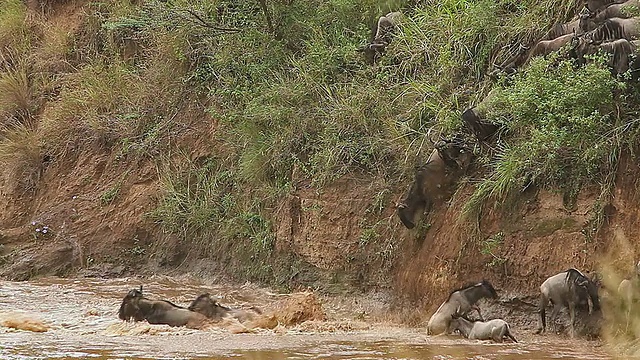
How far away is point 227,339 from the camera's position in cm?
845

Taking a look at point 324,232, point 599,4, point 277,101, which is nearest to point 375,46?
point 277,101

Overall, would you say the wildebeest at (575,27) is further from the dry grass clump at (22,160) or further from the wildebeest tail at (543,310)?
the dry grass clump at (22,160)

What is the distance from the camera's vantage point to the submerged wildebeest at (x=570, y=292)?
8148 mm

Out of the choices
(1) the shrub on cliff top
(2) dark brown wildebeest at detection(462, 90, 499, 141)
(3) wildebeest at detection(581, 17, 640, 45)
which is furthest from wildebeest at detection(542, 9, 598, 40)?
(2) dark brown wildebeest at detection(462, 90, 499, 141)

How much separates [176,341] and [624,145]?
182 inches

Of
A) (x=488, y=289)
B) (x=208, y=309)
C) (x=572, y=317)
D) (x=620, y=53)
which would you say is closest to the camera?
(x=572, y=317)

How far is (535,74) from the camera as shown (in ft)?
30.9

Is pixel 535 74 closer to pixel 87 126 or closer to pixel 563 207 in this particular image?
pixel 563 207

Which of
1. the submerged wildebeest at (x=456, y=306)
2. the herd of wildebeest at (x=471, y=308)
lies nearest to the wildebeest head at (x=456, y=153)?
the herd of wildebeest at (x=471, y=308)

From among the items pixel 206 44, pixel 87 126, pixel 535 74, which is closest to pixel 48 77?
pixel 87 126

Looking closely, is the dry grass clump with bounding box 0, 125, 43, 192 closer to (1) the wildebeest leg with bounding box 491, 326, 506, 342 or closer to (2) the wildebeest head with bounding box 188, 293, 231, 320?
(2) the wildebeest head with bounding box 188, 293, 231, 320

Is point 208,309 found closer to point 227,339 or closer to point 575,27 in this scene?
point 227,339

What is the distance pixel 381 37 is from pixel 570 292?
575cm

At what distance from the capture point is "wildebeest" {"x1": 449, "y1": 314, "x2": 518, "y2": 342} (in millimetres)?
8227
